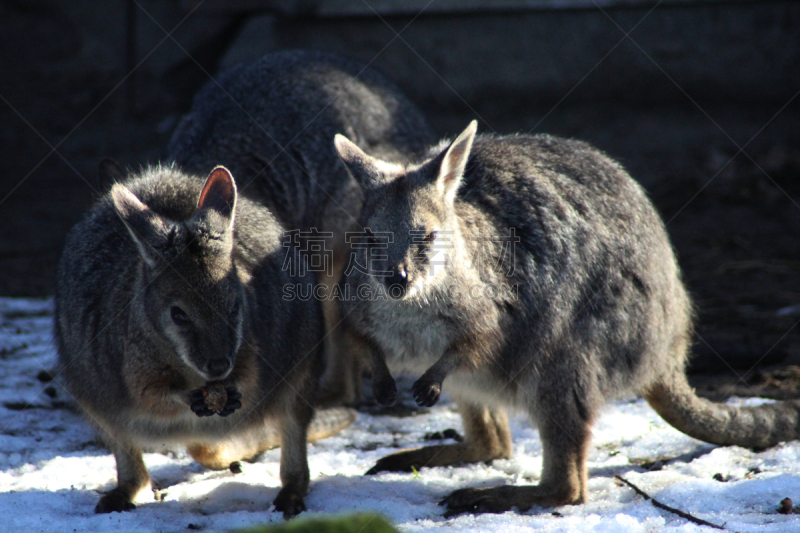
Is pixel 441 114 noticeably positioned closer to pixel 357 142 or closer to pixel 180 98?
pixel 180 98

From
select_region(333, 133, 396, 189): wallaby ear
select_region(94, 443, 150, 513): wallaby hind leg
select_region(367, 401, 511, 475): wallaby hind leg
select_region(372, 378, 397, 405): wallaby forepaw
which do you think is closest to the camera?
select_region(94, 443, 150, 513): wallaby hind leg

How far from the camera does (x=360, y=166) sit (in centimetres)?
425

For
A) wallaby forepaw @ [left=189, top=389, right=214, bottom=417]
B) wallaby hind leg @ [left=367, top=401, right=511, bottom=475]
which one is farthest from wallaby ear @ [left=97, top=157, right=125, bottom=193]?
wallaby hind leg @ [left=367, top=401, right=511, bottom=475]

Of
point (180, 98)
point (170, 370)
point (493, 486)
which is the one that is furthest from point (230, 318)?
point (180, 98)

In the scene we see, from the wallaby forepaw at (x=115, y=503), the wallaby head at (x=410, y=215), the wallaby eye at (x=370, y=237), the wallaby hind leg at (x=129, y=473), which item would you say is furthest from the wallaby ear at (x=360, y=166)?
the wallaby forepaw at (x=115, y=503)

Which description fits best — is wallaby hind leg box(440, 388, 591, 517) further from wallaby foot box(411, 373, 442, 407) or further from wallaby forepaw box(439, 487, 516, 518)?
wallaby foot box(411, 373, 442, 407)

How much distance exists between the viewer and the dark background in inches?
342

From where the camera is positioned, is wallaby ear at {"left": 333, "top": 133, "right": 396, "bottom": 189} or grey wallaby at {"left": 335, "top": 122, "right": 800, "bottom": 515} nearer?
grey wallaby at {"left": 335, "top": 122, "right": 800, "bottom": 515}

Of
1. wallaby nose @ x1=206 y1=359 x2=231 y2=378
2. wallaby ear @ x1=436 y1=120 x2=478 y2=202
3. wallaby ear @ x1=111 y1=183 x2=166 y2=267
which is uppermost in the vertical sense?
wallaby ear @ x1=436 y1=120 x2=478 y2=202

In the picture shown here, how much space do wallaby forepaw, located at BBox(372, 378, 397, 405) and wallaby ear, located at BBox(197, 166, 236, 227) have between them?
3.66 feet

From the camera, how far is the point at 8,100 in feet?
31.5

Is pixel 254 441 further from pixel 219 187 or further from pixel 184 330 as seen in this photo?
pixel 219 187

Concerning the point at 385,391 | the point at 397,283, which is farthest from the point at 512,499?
the point at 397,283

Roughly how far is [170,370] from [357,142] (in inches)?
93.4
